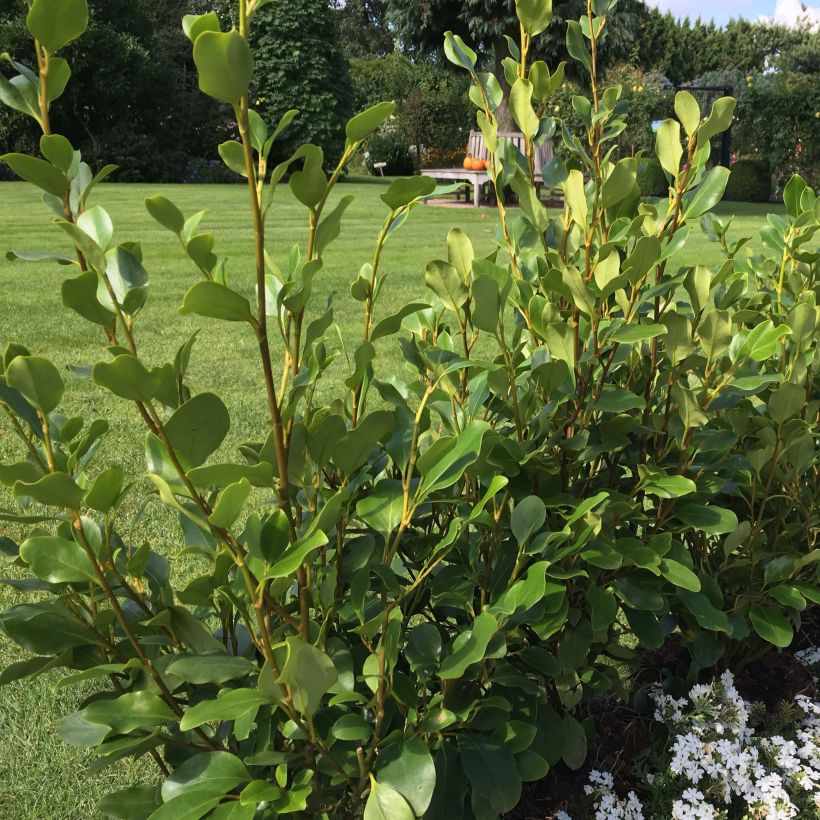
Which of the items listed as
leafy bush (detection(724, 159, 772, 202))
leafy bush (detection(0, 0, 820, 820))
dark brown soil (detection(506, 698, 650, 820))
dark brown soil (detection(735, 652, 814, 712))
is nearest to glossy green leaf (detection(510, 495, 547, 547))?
leafy bush (detection(0, 0, 820, 820))

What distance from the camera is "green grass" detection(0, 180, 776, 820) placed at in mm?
1951

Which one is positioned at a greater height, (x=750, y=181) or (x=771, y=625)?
(x=771, y=625)

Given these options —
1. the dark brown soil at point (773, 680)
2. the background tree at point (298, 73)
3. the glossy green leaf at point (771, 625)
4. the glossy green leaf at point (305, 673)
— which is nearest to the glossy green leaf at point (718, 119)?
the glossy green leaf at point (771, 625)

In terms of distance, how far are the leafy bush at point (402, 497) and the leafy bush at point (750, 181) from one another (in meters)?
17.9

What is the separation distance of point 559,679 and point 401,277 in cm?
669

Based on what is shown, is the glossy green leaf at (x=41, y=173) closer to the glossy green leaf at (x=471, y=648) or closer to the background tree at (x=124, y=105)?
the glossy green leaf at (x=471, y=648)

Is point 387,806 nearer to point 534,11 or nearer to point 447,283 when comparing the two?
point 447,283

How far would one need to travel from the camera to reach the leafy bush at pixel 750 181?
18.0 m

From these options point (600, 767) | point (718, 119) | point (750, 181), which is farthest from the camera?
point (750, 181)

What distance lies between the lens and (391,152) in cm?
2580

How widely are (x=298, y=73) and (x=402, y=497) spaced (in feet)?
76.8

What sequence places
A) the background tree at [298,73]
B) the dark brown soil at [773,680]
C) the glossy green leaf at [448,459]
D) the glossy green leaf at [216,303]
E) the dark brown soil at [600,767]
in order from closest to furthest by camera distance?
1. the glossy green leaf at [216,303]
2. the glossy green leaf at [448,459]
3. the dark brown soil at [600,767]
4. the dark brown soil at [773,680]
5. the background tree at [298,73]

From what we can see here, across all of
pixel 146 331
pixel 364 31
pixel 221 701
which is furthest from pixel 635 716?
pixel 364 31

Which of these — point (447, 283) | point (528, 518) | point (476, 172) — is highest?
point (447, 283)
